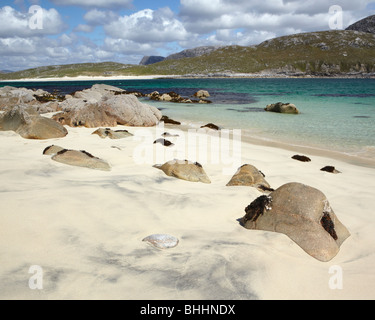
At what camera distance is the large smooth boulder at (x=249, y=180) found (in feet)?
19.0

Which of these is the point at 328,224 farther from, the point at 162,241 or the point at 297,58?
the point at 297,58

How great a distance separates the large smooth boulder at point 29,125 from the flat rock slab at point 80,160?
3.84 m

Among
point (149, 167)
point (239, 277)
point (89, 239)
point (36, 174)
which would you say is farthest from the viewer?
point (149, 167)

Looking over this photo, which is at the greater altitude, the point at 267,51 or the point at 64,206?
the point at 267,51

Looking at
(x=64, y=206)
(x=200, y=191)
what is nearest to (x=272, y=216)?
(x=200, y=191)

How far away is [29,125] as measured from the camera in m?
9.85

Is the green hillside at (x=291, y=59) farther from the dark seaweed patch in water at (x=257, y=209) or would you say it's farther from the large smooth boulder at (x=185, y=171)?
the dark seaweed patch in water at (x=257, y=209)

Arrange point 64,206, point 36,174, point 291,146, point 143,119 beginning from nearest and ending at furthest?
point 64,206
point 36,174
point 291,146
point 143,119

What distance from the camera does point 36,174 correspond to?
5.30 meters

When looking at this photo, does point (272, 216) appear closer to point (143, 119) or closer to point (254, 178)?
point (254, 178)

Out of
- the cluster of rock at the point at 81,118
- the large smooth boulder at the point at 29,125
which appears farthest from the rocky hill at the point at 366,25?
the large smooth boulder at the point at 29,125

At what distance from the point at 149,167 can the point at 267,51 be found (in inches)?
6966

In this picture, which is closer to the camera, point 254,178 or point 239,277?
point 239,277

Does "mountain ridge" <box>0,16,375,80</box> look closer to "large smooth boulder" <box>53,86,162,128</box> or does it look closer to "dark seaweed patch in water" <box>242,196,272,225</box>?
"large smooth boulder" <box>53,86,162,128</box>
